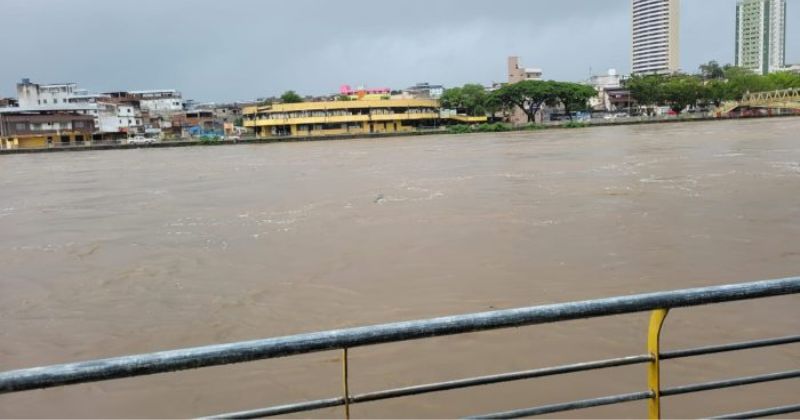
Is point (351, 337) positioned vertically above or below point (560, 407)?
above

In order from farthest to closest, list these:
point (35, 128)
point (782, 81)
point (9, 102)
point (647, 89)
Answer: point (782, 81) → point (9, 102) → point (647, 89) → point (35, 128)

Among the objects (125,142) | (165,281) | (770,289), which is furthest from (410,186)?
(125,142)

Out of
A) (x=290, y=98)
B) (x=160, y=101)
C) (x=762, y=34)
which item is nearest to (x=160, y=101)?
(x=160, y=101)

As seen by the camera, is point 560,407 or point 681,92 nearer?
point 560,407

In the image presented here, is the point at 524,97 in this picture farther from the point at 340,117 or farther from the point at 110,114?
the point at 110,114

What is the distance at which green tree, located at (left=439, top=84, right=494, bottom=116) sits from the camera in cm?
6794

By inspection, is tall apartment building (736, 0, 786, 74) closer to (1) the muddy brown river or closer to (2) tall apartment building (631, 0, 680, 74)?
(2) tall apartment building (631, 0, 680, 74)

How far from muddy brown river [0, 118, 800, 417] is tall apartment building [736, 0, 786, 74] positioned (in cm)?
14956

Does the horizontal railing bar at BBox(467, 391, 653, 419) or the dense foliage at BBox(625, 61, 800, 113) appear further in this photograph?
the dense foliage at BBox(625, 61, 800, 113)

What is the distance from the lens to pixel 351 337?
56.2 inches

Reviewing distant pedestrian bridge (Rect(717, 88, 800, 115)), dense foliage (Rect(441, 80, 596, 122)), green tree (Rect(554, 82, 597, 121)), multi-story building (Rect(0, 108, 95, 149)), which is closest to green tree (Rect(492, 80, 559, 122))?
dense foliage (Rect(441, 80, 596, 122))

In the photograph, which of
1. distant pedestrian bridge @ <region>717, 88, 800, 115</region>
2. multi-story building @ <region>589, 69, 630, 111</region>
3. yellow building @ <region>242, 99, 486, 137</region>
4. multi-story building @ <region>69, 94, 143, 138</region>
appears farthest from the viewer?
Result: multi-story building @ <region>589, 69, 630, 111</region>

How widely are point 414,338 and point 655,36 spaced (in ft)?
479

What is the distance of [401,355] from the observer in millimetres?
5219
